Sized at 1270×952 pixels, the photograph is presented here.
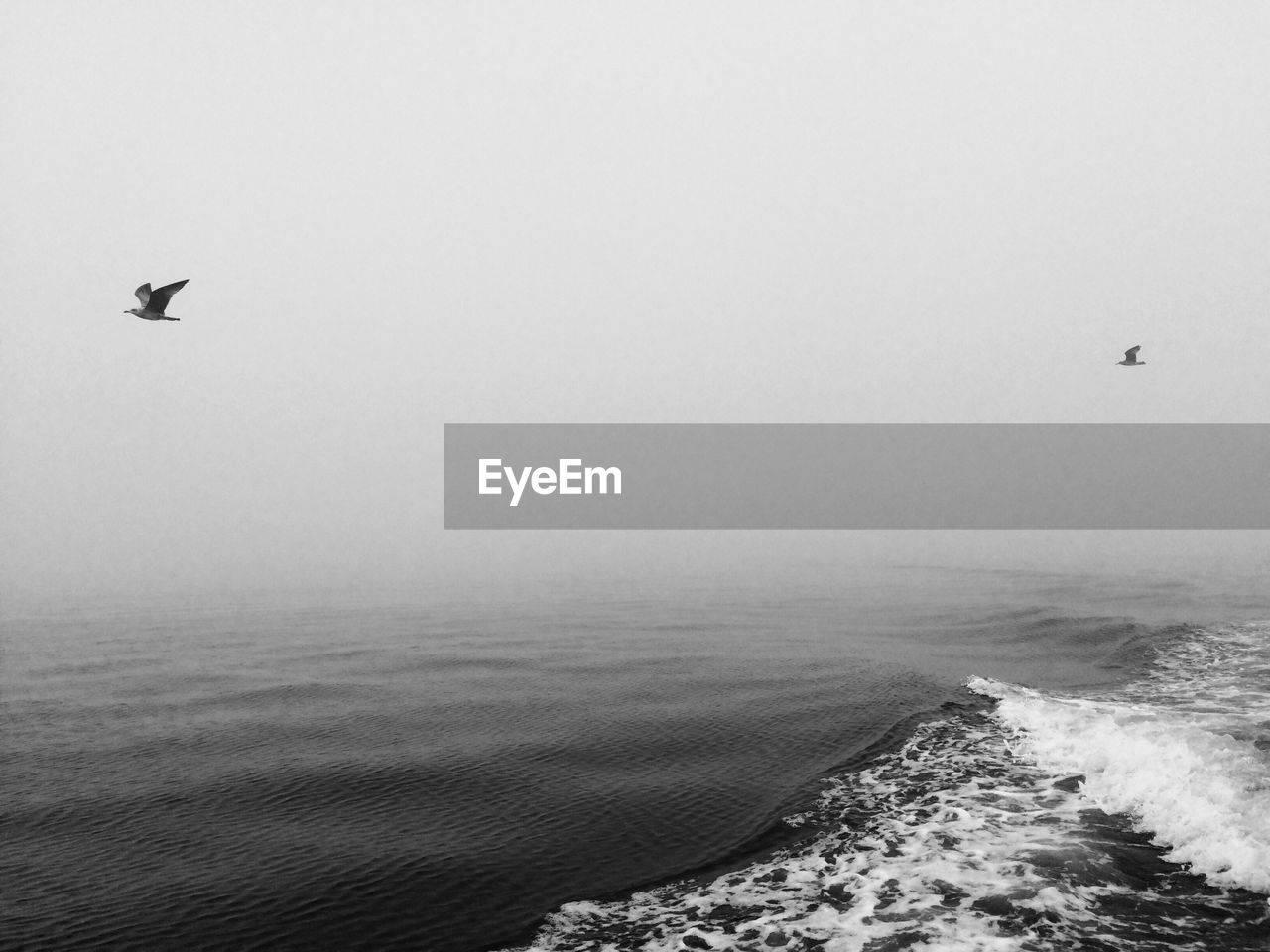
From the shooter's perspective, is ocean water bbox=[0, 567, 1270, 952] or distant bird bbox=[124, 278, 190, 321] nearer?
ocean water bbox=[0, 567, 1270, 952]

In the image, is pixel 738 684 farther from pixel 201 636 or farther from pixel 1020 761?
pixel 201 636

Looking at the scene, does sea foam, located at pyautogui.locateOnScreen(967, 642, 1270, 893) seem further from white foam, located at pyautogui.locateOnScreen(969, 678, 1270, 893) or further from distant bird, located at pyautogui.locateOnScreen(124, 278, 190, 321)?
distant bird, located at pyautogui.locateOnScreen(124, 278, 190, 321)

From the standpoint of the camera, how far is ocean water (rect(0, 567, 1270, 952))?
8586 mm

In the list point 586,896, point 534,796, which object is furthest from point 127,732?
point 586,896

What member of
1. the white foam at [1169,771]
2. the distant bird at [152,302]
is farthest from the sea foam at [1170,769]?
the distant bird at [152,302]

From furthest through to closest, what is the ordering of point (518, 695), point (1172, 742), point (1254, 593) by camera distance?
point (1254, 593) < point (518, 695) < point (1172, 742)

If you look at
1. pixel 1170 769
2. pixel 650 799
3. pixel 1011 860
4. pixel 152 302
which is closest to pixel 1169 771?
pixel 1170 769

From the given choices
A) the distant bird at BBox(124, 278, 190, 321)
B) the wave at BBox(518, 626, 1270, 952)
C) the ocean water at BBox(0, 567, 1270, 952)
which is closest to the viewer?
the wave at BBox(518, 626, 1270, 952)

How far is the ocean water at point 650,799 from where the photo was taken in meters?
8.59

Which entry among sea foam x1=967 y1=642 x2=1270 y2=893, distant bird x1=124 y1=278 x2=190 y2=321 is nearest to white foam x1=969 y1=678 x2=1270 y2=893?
sea foam x1=967 y1=642 x2=1270 y2=893

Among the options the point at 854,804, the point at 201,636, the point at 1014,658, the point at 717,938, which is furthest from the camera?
the point at 201,636

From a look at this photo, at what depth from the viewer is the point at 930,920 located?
8.42 m

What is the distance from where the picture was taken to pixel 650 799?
12445mm

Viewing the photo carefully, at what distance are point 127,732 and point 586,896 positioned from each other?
15505 mm
